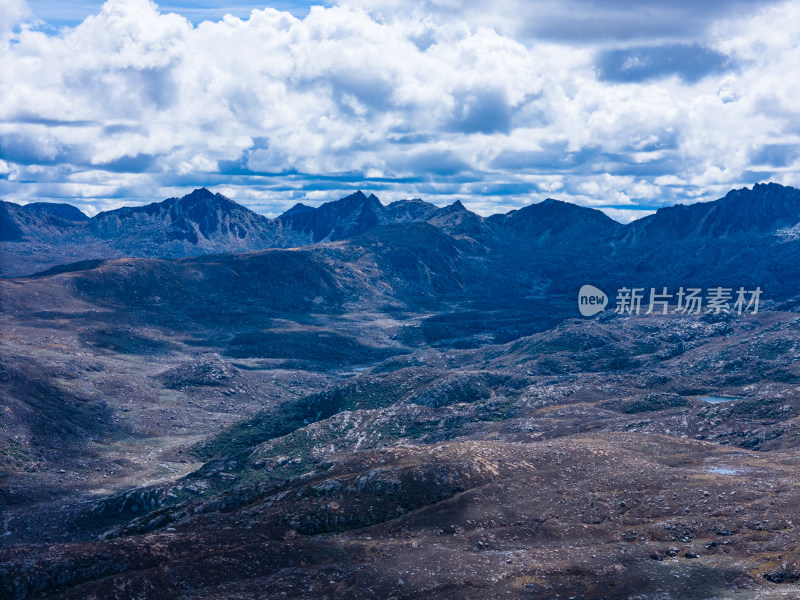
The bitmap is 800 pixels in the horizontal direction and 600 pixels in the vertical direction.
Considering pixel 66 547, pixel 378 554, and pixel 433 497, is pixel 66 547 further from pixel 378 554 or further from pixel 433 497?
pixel 433 497

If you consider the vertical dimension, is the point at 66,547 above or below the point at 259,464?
above

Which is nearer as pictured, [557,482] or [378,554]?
[378,554]

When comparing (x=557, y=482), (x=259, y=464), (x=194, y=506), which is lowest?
(x=259, y=464)

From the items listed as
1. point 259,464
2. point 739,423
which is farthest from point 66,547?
point 739,423

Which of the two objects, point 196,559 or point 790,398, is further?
point 790,398

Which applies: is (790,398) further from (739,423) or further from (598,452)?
(598,452)

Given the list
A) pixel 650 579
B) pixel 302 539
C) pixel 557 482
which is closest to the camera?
pixel 650 579

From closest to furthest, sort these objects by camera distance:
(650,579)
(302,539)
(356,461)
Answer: (650,579) < (302,539) < (356,461)

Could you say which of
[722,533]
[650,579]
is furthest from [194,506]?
[722,533]

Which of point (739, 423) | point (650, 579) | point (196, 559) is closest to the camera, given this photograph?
point (650, 579)
